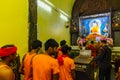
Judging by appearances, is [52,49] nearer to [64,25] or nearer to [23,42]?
[23,42]

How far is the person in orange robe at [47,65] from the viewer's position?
123 inches

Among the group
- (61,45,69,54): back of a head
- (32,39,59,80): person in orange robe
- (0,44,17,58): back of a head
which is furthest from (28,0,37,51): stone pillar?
(0,44,17,58): back of a head

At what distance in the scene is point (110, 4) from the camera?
964cm

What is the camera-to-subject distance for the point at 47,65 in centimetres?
313

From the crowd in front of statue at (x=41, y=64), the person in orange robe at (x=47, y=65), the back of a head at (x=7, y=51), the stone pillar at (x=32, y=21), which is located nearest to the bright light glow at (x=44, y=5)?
the stone pillar at (x=32, y=21)

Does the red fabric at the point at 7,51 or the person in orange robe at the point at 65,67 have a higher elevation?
the red fabric at the point at 7,51

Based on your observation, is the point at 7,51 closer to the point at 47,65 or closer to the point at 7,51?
the point at 7,51

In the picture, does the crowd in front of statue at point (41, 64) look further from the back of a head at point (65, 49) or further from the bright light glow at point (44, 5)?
the bright light glow at point (44, 5)

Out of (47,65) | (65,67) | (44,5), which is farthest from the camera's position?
(44,5)

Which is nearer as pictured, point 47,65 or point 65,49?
point 47,65

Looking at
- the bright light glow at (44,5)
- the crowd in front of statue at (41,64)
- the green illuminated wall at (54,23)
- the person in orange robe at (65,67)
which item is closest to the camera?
the crowd in front of statue at (41,64)

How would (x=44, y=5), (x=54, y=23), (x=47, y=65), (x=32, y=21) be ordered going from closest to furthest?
(x=47, y=65)
(x=32, y=21)
(x=44, y=5)
(x=54, y=23)

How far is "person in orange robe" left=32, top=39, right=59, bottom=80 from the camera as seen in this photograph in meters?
3.13

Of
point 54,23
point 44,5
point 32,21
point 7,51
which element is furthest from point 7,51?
point 54,23
